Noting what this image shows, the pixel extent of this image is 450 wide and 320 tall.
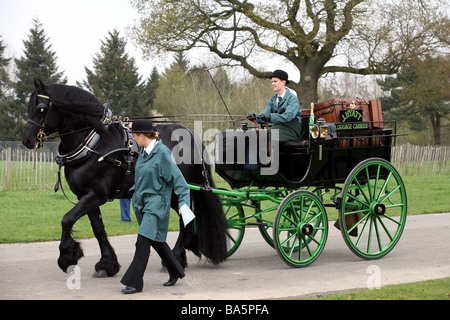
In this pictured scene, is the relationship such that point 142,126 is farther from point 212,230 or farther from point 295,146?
point 295,146

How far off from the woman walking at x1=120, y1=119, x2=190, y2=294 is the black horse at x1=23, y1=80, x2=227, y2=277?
38.6 inches

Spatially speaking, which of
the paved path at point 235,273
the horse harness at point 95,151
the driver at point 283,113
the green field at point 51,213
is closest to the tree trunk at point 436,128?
the green field at point 51,213

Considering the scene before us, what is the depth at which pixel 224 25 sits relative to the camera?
26.3 metres

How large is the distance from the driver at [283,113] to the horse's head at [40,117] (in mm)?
2339

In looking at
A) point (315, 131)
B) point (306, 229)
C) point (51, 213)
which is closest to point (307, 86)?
point (51, 213)

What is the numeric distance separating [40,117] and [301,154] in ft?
10.5

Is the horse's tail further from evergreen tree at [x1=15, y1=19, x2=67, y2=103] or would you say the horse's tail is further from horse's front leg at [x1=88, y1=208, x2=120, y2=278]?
evergreen tree at [x1=15, y1=19, x2=67, y2=103]

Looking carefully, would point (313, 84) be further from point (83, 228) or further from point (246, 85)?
point (83, 228)

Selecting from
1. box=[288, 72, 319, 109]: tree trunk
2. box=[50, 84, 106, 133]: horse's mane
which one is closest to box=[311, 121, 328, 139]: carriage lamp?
box=[50, 84, 106, 133]: horse's mane

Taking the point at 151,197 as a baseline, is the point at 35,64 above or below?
above

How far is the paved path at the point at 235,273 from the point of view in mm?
6441

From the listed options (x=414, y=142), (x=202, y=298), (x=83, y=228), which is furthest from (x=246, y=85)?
(x=202, y=298)

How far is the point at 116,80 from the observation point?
47.6 meters

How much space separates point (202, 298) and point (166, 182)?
47.6 inches
